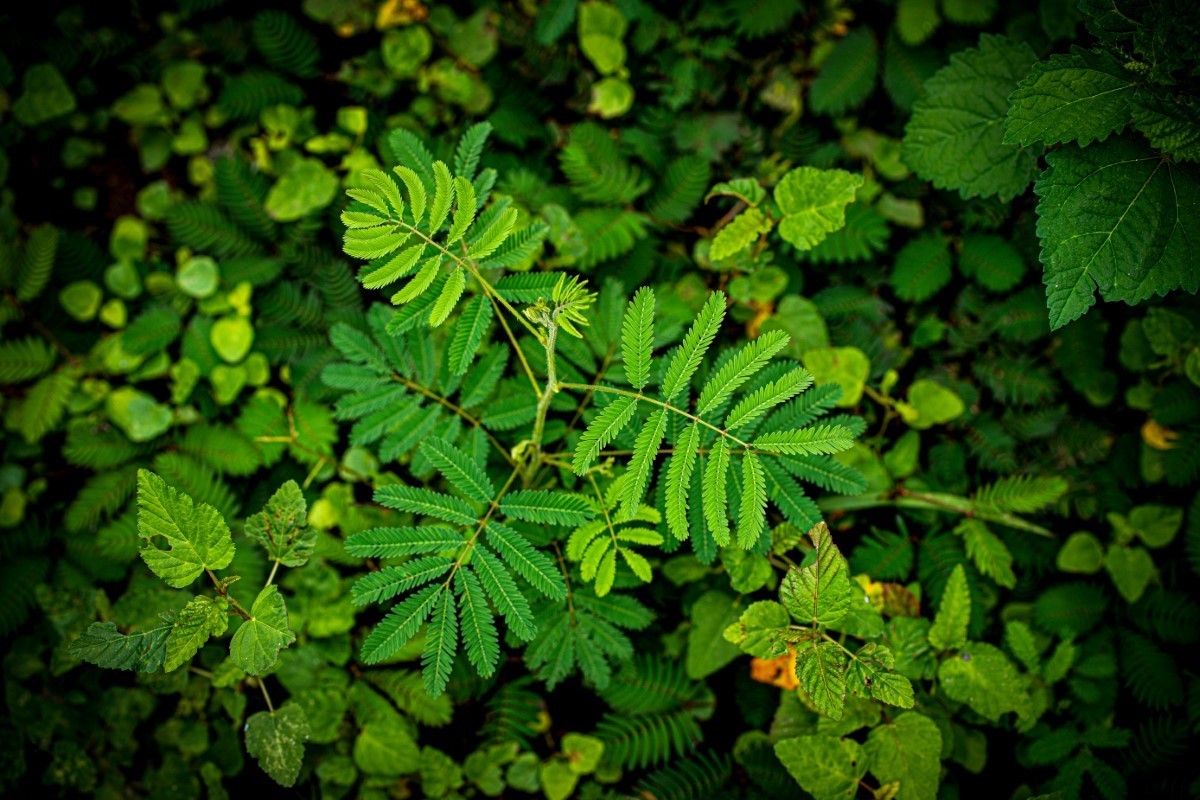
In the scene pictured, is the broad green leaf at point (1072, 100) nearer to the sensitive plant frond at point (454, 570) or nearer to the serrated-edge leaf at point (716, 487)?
the serrated-edge leaf at point (716, 487)

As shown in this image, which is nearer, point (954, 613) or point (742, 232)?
point (954, 613)

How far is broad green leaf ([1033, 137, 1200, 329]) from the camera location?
1.77m

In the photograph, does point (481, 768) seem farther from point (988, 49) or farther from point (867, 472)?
point (988, 49)

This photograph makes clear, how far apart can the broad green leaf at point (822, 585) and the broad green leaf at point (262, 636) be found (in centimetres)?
127

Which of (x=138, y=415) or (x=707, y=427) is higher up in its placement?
(x=707, y=427)

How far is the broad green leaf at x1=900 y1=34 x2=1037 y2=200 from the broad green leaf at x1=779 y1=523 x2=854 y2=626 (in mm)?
1254

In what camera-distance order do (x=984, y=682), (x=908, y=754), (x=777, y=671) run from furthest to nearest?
(x=777, y=671) → (x=984, y=682) → (x=908, y=754)

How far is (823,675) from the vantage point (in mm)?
1706

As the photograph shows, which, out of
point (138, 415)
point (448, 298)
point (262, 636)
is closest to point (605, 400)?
point (448, 298)

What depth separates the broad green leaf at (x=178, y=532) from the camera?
1.64 metres

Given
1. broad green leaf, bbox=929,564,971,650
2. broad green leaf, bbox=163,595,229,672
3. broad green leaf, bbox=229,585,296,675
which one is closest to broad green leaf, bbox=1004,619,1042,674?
broad green leaf, bbox=929,564,971,650

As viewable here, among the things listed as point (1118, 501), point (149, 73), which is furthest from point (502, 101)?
point (1118, 501)

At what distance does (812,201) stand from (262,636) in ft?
6.47

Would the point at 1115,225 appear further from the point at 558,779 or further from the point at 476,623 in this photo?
the point at 558,779
